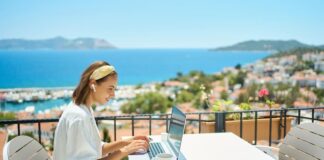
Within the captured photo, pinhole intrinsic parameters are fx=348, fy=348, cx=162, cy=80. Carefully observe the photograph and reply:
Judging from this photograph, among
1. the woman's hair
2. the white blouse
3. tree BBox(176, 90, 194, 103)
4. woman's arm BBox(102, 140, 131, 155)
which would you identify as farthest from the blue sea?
the white blouse

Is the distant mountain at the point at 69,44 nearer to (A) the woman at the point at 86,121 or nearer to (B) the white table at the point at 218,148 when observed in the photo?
(B) the white table at the point at 218,148

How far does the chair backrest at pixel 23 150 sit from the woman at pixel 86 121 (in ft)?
0.43

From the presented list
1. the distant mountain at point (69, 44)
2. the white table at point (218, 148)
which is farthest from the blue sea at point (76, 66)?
the white table at point (218, 148)

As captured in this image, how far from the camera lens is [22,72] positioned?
64688 millimetres

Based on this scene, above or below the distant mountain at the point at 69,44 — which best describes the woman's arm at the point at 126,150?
below

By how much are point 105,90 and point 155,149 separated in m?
0.55

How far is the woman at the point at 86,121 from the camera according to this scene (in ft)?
5.19

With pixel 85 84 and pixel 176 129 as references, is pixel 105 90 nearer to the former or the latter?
pixel 85 84

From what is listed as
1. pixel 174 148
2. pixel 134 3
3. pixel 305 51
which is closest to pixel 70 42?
pixel 134 3

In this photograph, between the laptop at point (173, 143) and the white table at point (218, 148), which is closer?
the laptop at point (173, 143)

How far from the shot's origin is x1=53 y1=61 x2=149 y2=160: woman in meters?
1.58

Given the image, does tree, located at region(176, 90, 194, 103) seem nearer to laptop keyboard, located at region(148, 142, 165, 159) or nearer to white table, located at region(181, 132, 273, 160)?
white table, located at region(181, 132, 273, 160)

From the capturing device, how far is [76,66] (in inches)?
3002

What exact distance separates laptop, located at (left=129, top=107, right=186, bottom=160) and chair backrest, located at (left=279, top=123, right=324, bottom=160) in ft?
2.37
